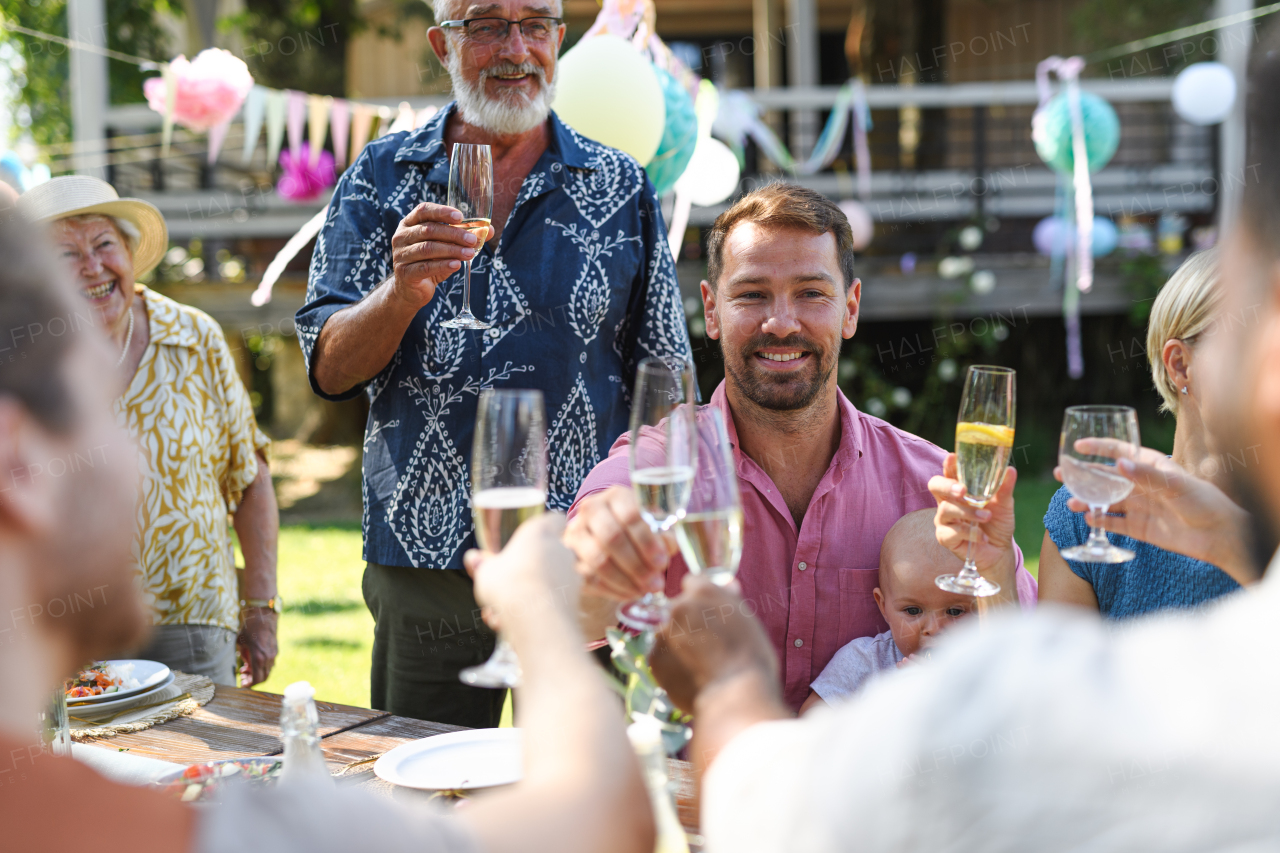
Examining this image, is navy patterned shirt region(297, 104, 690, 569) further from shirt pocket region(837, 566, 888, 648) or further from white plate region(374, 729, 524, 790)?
white plate region(374, 729, 524, 790)

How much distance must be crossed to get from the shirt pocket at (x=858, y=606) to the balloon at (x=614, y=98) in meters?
2.09

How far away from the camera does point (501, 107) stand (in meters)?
2.83

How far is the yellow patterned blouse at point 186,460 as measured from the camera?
3012 mm

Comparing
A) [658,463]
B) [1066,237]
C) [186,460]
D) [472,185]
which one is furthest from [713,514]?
[1066,237]

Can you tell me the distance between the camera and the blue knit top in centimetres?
218

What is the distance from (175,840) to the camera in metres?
0.87

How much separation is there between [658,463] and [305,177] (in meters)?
7.41

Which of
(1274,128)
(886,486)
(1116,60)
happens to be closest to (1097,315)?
(1116,60)

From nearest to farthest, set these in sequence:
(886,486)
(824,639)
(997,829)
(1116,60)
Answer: (997,829), (824,639), (886,486), (1116,60)

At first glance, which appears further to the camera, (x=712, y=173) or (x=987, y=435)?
(x=712, y=173)

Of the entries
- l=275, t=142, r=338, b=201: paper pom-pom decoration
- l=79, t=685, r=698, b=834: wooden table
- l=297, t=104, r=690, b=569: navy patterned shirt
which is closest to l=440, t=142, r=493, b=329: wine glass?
l=297, t=104, r=690, b=569: navy patterned shirt

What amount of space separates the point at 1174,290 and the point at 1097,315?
790cm

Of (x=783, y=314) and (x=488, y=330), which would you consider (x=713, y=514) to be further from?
(x=488, y=330)

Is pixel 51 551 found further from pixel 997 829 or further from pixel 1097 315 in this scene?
pixel 1097 315
